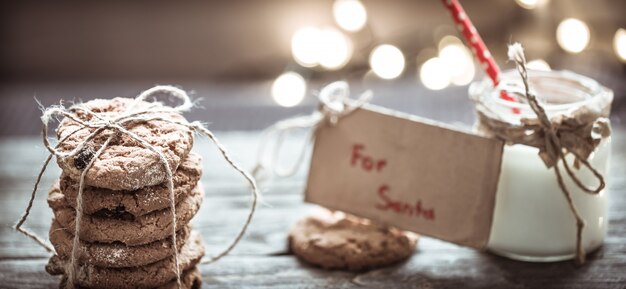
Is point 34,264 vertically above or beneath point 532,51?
beneath

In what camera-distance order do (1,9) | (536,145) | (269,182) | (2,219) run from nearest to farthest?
1. (536,145)
2. (2,219)
3. (269,182)
4. (1,9)

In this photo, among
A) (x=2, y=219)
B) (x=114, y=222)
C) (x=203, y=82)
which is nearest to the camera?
(x=114, y=222)

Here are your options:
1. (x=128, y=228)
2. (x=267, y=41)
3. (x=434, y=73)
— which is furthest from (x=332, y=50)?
(x=128, y=228)

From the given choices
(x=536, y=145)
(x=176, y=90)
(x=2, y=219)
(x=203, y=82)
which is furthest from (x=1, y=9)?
(x=536, y=145)

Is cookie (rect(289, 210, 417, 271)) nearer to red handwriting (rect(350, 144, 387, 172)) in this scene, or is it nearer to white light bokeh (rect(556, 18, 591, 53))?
red handwriting (rect(350, 144, 387, 172))

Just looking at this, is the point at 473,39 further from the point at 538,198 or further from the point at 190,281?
the point at 190,281

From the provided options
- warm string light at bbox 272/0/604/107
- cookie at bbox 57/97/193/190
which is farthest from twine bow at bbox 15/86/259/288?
warm string light at bbox 272/0/604/107

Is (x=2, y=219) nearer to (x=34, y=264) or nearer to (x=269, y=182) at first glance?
(x=34, y=264)
